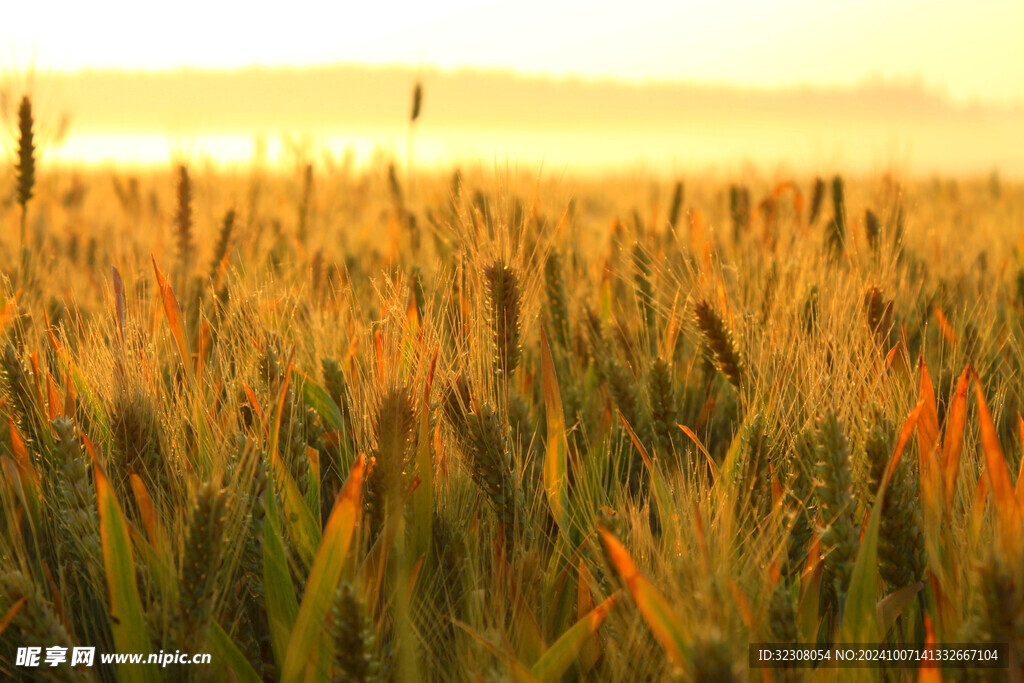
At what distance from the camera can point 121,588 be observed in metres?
0.94

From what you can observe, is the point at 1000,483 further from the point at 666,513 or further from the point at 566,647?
the point at 566,647

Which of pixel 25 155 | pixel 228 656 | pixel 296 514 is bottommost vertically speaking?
pixel 228 656

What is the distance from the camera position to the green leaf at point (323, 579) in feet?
2.96

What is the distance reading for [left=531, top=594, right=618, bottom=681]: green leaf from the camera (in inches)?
35.4

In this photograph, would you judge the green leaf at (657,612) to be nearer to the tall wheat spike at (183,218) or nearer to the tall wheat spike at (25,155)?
the tall wheat spike at (25,155)

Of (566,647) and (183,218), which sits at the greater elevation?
(183,218)

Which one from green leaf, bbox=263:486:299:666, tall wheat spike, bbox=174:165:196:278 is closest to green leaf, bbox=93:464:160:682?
green leaf, bbox=263:486:299:666

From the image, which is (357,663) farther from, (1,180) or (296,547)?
(1,180)

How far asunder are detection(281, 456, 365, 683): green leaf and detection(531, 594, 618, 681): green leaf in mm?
268

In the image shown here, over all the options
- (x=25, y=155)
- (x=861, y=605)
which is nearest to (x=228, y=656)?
(x=861, y=605)

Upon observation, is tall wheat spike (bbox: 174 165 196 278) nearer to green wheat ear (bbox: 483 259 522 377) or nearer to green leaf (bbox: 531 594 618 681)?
green wheat ear (bbox: 483 259 522 377)

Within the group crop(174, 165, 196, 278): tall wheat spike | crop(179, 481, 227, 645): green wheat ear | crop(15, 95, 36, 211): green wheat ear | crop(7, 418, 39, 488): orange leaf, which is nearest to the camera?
crop(179, 481, 227, 645): green wheat ear

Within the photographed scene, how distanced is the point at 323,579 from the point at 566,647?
307 mm

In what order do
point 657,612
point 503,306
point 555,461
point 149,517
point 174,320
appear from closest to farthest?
point 657,612
point 149,517
point 555,461
point 503,306
point 174,320
